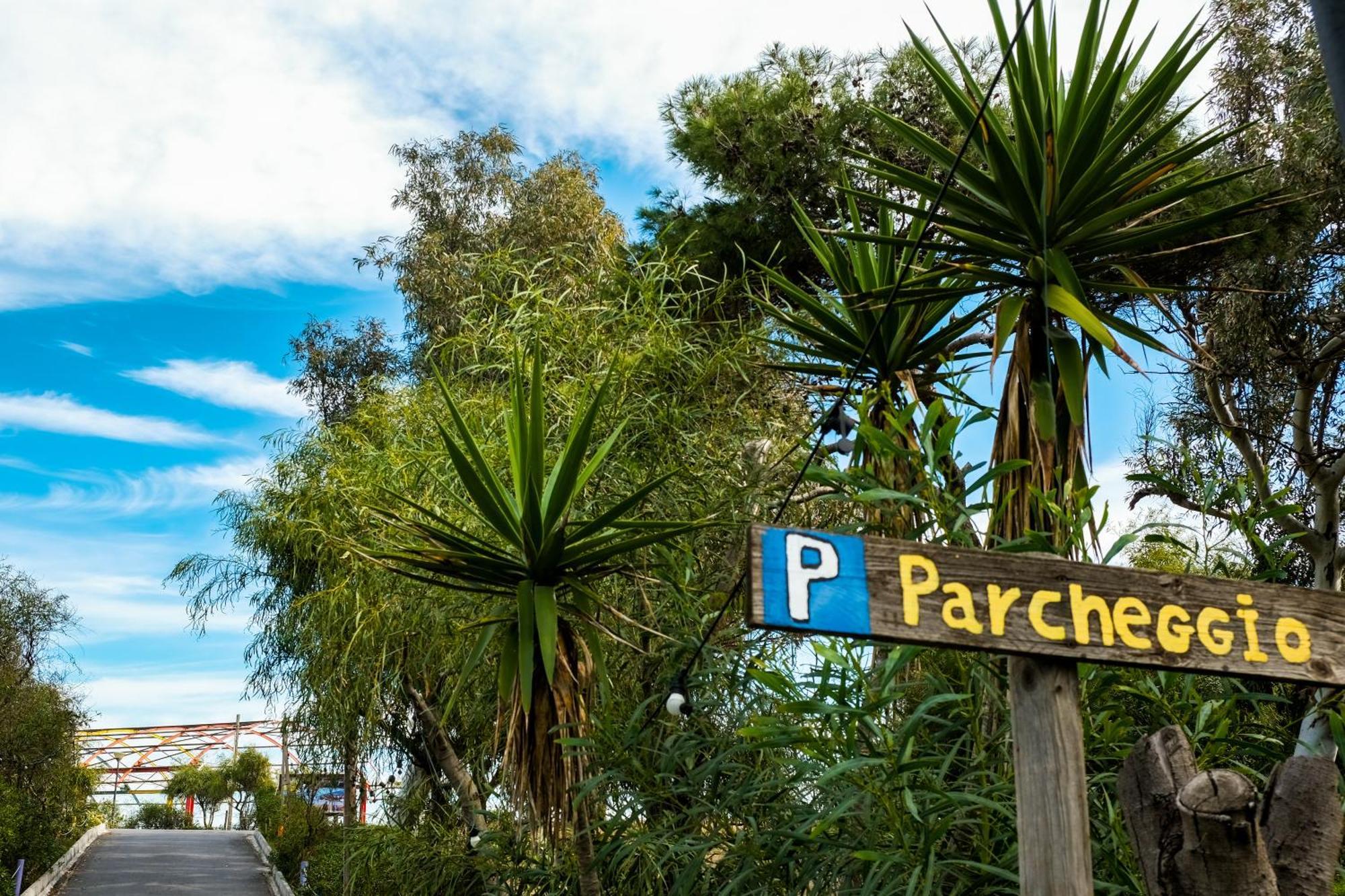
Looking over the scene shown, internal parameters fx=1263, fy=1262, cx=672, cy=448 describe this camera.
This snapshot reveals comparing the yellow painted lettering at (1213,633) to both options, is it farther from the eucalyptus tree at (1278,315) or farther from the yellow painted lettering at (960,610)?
the eucalyptus tree at (1278,315)

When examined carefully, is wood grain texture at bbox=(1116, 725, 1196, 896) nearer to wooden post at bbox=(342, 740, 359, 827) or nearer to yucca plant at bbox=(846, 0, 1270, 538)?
yucca plant at bbox=(846, 0, 1270, 538)

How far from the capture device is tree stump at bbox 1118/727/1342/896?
2.79 m

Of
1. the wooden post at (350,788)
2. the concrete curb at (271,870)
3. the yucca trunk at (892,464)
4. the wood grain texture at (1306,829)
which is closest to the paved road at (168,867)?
the concrete curb at (271,870)

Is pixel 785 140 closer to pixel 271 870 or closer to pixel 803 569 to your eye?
pixel 803 569

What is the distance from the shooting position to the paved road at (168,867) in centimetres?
1764

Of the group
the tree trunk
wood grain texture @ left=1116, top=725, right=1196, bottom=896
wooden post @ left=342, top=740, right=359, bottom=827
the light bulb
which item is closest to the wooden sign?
wood grain texture @ left=1116, top=725, right=1196, bottom=896

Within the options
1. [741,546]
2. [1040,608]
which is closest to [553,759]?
[741,546]

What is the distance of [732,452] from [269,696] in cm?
958

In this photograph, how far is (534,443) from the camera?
531cm

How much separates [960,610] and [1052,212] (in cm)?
275

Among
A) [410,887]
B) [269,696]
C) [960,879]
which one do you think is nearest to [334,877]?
[269,696]

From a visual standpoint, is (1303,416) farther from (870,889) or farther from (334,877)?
(334,877)

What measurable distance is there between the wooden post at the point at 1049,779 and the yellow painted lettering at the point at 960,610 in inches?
10.0

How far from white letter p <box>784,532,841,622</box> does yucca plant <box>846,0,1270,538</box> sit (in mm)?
2202
